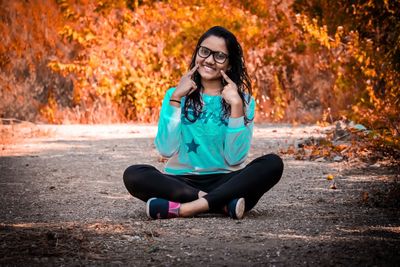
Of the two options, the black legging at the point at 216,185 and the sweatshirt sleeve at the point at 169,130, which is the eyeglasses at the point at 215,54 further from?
the black legging at the point at 216,185

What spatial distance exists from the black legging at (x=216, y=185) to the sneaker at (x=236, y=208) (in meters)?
0.06

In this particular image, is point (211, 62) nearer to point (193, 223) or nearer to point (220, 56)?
point (220, 56)

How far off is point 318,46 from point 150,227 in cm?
842

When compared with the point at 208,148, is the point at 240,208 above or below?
below

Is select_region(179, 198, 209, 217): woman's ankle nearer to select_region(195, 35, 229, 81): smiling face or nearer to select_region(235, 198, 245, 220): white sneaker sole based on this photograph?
select_region(235, 198, 245, 220): white sneaker sole

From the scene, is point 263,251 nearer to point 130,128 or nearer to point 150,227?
point 150,227

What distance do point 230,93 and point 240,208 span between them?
0.77 meters

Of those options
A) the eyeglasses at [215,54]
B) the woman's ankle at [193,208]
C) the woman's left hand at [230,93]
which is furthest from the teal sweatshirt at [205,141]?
the woman's ankle at [193,208]

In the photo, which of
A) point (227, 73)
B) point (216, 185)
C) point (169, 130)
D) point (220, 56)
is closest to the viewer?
point (169, 130)

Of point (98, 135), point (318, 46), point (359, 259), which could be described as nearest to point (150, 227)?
point (359, 259)

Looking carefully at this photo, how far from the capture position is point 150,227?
3.86m

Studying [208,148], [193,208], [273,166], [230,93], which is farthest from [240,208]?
[230,93]

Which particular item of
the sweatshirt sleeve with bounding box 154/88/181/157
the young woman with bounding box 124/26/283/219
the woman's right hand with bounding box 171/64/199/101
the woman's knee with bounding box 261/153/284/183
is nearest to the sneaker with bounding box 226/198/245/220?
the young woman with bounding box 124/26/283/219

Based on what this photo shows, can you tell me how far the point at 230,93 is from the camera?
4371 mm
